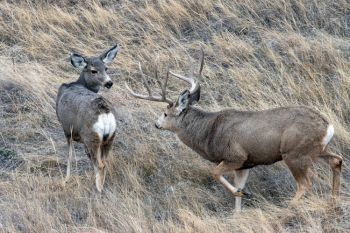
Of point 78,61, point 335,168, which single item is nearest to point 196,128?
point 335,168

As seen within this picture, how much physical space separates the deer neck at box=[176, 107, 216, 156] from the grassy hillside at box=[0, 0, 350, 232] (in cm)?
37

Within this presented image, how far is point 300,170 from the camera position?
25.7 feet

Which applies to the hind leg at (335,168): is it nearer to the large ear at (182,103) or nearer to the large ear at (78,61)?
the large ear at (182,103)

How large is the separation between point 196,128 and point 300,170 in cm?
141

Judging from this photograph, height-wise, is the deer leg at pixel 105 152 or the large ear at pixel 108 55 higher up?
the large ear at pixel 108 55

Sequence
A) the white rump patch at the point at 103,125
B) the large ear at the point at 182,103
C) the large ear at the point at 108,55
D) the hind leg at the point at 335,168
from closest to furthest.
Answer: the hind leg at the point at 335,168
the white rump patch at the point at 103,125
the large ear at the point at 182,103
the large ear at the point at 108,55

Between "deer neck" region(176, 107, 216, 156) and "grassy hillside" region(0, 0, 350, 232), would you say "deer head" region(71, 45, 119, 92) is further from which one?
"deer neck" region(176, 107, 216, 156)

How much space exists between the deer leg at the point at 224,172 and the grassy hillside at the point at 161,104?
23cm

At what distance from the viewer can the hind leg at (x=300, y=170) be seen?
7789mm

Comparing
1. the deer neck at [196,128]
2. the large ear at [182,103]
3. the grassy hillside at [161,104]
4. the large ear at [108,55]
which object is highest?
the large ear at [182,103]

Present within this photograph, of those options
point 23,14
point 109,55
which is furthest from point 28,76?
point 23,14

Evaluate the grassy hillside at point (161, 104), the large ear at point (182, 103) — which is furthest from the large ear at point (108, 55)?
the large ear at point (182, 103)

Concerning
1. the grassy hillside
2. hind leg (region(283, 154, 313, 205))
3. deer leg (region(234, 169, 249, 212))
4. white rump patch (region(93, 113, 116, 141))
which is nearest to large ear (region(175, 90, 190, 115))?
the grassy hillside

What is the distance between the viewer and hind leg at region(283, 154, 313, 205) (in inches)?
307
